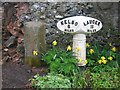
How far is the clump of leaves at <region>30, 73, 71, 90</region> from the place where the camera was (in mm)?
4157

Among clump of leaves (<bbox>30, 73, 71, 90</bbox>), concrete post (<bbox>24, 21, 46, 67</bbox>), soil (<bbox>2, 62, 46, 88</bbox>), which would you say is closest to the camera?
clump of leaves (<bbox>30, 73, 71, 90</bbox>)

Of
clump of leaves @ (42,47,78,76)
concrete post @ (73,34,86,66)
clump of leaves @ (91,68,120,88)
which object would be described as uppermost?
concrete post @ (73,34,86,66)

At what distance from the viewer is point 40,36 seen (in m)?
5.05

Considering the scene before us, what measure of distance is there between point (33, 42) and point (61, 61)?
0.56 metres

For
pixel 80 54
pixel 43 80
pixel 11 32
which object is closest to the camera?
pixel 43 80

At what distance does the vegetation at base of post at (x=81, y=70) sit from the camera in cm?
425

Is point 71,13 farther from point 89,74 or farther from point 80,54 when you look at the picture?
point 89,74

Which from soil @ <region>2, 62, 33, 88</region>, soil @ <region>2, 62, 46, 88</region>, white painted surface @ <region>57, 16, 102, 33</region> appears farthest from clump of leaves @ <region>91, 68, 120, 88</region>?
soil @ <region>2, 62, 33, 88</region>

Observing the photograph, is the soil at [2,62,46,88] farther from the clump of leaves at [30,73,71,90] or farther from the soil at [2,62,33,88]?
the clump of leaves at [30,73,71,90]

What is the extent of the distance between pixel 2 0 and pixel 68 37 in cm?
141

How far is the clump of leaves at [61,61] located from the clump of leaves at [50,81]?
12 cm

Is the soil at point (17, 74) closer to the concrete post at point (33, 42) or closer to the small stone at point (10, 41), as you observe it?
the concrete post at point (33, 42)

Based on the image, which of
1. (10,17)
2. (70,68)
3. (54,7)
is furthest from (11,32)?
(70,68)

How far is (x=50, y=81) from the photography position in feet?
13.9
